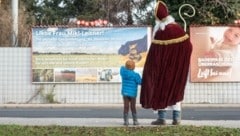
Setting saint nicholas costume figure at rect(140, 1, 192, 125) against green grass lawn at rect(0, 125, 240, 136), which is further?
saint nicholas costume figure at rect(140, 1, 192, 125)

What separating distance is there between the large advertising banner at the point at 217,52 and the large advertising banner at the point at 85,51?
85.5 inches

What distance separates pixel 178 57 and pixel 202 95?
505 inches

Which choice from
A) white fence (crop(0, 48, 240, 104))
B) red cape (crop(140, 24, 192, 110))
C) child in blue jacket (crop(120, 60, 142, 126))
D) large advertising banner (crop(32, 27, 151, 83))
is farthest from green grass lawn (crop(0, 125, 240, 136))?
large advertising banner (crop(32, 27, 151, 83))

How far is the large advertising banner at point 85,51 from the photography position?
25.3 meters

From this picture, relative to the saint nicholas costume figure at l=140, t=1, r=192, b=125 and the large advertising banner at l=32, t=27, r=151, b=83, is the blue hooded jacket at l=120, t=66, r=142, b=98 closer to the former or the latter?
the saint nicholas costume figure at l=140, t=1, r=192, b=125

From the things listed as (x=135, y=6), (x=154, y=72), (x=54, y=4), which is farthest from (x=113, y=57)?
(x=54, y=4)

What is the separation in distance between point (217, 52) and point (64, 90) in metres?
6.60

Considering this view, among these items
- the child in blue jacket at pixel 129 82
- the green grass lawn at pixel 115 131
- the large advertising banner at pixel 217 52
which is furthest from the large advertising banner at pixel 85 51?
the green grass lawn at pixel 115 131

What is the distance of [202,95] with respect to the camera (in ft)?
82.2

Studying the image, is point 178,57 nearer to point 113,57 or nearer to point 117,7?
point 113,57

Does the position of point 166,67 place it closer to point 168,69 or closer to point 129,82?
point 168,69

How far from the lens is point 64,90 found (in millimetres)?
25500

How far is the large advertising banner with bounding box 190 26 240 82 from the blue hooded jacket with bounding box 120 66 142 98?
12399 mm

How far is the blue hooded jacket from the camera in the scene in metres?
12.9
